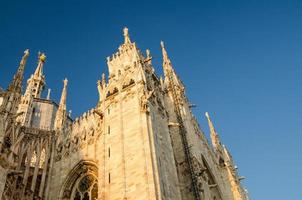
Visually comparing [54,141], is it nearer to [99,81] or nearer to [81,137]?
[81,137]

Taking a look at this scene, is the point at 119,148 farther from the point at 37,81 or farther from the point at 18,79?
the point at 37,81

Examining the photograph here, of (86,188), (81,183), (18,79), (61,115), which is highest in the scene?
(61,115)

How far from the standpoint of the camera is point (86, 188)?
21078 mm

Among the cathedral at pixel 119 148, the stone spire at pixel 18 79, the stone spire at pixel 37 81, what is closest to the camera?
the cathedral at pixel 119 148

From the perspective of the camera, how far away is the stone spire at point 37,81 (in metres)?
38.3

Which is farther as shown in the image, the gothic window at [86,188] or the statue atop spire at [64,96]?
the statue atop spire at [64,96]

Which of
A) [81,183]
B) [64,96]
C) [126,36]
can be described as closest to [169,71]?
[126,36]

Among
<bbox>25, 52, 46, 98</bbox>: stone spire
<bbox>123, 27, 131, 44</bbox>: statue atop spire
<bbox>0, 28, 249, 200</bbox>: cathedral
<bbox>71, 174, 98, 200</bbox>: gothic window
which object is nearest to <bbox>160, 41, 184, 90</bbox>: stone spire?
<bbox>0, 28, 249, 200</bbox>: cathedral

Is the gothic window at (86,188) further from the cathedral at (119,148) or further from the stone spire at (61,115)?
the stone spire at (61,115)

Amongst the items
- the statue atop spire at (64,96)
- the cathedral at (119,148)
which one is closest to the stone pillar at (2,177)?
the cathedral at (119,148)

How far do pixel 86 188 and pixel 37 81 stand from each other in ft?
69.4

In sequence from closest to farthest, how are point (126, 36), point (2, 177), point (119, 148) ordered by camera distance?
point (2, 177), point (119, 148), point (126, 36)

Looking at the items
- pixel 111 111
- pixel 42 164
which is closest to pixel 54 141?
pixel 42 164

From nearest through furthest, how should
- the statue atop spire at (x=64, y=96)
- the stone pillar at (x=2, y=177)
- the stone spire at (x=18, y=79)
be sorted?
1. the stone pillar at (x=2, y=177)
2. the stone spire at (x=18, y=79)
3. the statue atop spire at (x=64, y=96)
